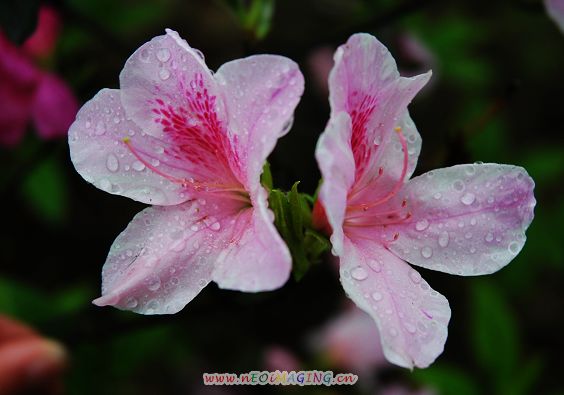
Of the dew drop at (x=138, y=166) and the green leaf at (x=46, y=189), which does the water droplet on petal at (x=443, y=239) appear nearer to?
the dew drop at (x=138, y=166)

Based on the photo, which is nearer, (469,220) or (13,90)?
(469,220)

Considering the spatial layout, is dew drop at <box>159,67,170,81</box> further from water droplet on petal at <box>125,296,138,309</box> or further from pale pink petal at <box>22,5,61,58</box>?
pale pink petal at <box>22,5,61,58</box>

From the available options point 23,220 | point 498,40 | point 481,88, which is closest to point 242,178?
point 23,220

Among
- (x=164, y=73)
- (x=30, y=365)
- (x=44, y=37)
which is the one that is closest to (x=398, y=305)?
(x=164, y=73)

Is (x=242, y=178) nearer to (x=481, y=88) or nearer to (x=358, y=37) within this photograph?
(x=358, y=37)

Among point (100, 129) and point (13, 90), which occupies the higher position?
point (100, 129)

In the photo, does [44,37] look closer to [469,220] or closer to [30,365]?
[30,365]
